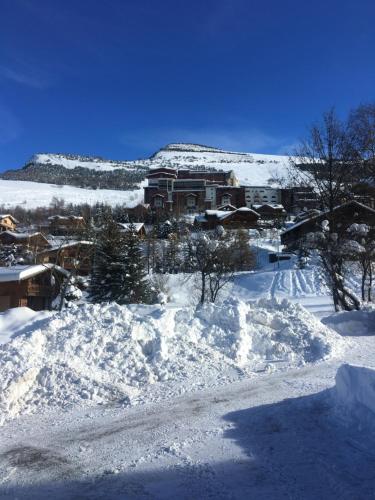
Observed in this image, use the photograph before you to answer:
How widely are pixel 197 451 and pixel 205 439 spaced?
42 cm

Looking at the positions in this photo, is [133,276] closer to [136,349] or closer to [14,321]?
[14,321]

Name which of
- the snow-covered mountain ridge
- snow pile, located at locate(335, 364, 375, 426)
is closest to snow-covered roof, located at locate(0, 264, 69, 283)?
snow pile, located at locate(335, 364, 375, 426)

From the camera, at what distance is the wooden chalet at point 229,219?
227 feet

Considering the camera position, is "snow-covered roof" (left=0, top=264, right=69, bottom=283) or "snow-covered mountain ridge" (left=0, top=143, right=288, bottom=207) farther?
"snow-covered mountain ridge" (left=0, top=143, right=288, bottom=207)

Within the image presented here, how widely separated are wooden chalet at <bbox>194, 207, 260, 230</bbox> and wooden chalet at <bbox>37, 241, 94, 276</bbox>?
26.2 meters

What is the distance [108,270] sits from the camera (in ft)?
103

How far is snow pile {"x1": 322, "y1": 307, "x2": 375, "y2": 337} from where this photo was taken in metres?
15.6

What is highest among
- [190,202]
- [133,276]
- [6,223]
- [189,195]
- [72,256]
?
[189,195]

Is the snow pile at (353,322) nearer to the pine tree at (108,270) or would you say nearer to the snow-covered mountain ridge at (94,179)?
the pine tree at (108,270)

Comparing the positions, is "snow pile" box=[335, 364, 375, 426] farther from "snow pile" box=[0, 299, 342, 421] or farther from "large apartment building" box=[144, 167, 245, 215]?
"large apartment building" box=[144, 167, 245, 215]

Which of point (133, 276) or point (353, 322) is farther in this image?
point (133, 276)

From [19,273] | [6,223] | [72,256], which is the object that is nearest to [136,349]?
[19,273]

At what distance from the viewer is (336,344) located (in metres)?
11.9

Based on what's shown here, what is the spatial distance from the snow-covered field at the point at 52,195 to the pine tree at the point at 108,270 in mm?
87877
